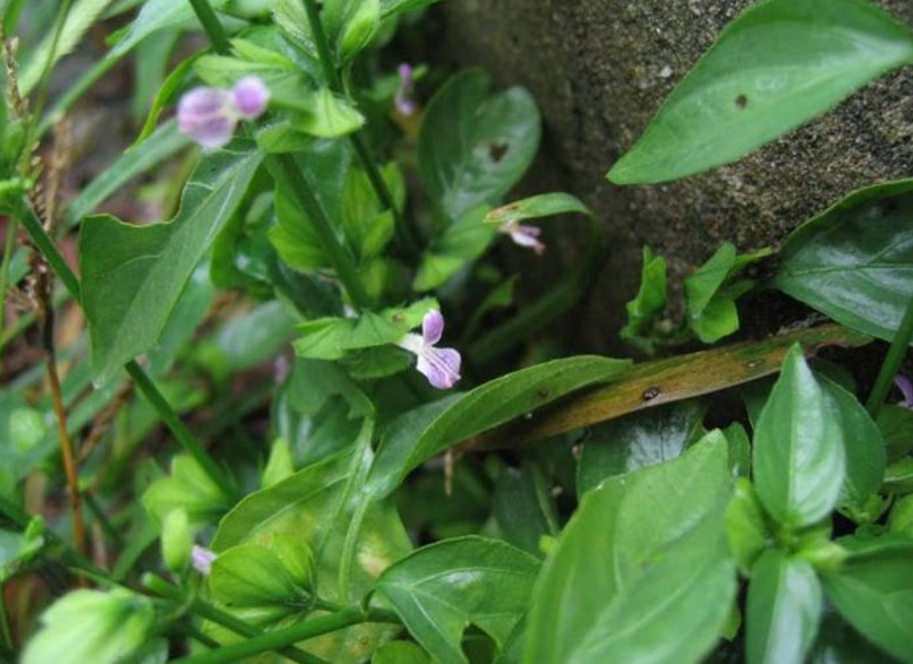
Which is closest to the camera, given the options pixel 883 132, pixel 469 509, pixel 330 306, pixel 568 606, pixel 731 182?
pixel 568 606

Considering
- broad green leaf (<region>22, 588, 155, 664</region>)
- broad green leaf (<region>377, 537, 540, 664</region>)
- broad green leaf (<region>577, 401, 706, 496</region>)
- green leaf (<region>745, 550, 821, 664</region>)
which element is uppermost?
broad green leaf (<region>22, 588, 155, 664</region>)

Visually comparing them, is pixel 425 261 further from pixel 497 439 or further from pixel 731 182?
pixel 731 182

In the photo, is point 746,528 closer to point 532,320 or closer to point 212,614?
point 212,614

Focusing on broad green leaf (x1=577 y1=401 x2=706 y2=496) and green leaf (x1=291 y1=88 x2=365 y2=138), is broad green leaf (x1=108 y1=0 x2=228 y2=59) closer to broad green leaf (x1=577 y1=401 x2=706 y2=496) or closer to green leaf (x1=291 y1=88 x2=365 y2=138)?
green leaf (x1=291 y1=88 x2=365 y2=138)

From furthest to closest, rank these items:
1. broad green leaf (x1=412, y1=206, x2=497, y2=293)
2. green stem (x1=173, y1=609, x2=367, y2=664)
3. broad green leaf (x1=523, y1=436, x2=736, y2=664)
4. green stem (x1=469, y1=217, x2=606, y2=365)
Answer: green stem (x1=469, y1=217, x2=606, y2=365) → broad green leaf (x1=412, y1=206, x2=497, y2=293) → green stem (x1=173, y1=609, x2=367, y2=664) → broad green leaf (x1=523, y1=436, x2=736, y2=664)

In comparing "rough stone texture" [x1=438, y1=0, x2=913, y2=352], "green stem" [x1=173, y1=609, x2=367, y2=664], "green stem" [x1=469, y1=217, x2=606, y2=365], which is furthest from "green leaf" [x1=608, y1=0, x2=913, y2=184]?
"green stem" [x1=469, y1=217, x2=606, y2=365]

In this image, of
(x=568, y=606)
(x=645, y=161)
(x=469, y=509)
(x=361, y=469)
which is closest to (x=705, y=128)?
(x=645, y=161)
